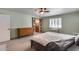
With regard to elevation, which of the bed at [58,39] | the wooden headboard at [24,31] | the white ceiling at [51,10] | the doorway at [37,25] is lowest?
the bed at [58,39]

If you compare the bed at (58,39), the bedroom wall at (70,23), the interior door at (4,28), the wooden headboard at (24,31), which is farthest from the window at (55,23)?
the interior door at (4,28)

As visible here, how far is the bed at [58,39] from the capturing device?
5.68ft

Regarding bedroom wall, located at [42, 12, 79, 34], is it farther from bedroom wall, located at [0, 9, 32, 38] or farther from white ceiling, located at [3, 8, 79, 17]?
bedroom wall, located at [0, 9, 32, 38]

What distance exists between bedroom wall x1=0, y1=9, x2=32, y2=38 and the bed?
442 millimetres

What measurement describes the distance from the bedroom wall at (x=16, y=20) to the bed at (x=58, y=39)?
442mm

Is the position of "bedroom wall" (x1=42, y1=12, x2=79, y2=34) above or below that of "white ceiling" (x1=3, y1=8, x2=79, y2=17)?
below

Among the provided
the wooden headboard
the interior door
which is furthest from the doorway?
the interior door

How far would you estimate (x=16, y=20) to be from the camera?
179 centimetres

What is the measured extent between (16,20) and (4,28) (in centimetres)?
30

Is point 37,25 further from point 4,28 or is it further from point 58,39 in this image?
Result: point 4,28

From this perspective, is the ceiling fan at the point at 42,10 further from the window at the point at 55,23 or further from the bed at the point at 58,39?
the bed at the point at 58,39

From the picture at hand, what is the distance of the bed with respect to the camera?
68.2 inches
